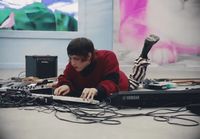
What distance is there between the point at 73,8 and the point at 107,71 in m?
1.38

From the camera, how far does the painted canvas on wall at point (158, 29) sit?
2.71 meters

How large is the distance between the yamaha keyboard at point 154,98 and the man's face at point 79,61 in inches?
7.3

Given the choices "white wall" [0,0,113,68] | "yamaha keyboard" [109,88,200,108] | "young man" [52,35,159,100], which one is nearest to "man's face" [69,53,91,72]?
"young man" [52,35,159,100]

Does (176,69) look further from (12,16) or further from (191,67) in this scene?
(12,16)

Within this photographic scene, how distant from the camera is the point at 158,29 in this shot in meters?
2.72

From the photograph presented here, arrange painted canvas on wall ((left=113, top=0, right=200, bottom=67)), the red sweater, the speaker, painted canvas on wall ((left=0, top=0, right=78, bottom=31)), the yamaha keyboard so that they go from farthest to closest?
painted canvas on wall ((left=113, top=0, right=200, bottom=67)) < painted canvas on wall ((left=0, top=0, right=78, bottom=31)) < the speaker < the red sweater < the yamaha keyboard

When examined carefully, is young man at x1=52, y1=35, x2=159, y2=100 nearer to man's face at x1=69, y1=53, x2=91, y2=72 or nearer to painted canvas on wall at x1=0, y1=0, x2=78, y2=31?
man's face at x1=69, y1=53, x2=91, y2=72

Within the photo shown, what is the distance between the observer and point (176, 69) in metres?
2.73

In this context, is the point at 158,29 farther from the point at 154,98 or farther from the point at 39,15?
the point at 154,98

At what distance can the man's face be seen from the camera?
1259mm

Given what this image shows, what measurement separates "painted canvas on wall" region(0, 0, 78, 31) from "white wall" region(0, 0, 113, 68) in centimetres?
5

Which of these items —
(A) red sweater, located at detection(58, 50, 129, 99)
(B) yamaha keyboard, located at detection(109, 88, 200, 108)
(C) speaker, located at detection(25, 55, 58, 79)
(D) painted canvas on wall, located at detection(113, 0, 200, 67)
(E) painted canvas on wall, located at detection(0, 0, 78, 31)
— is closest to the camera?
(B) yamaha keyboard, located at detection(109, 88, 200, 108)

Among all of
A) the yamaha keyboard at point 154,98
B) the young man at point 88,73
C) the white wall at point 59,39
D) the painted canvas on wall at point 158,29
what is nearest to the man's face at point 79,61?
the young man at point 88,73

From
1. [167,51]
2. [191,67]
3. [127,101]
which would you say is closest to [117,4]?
[167,51]
